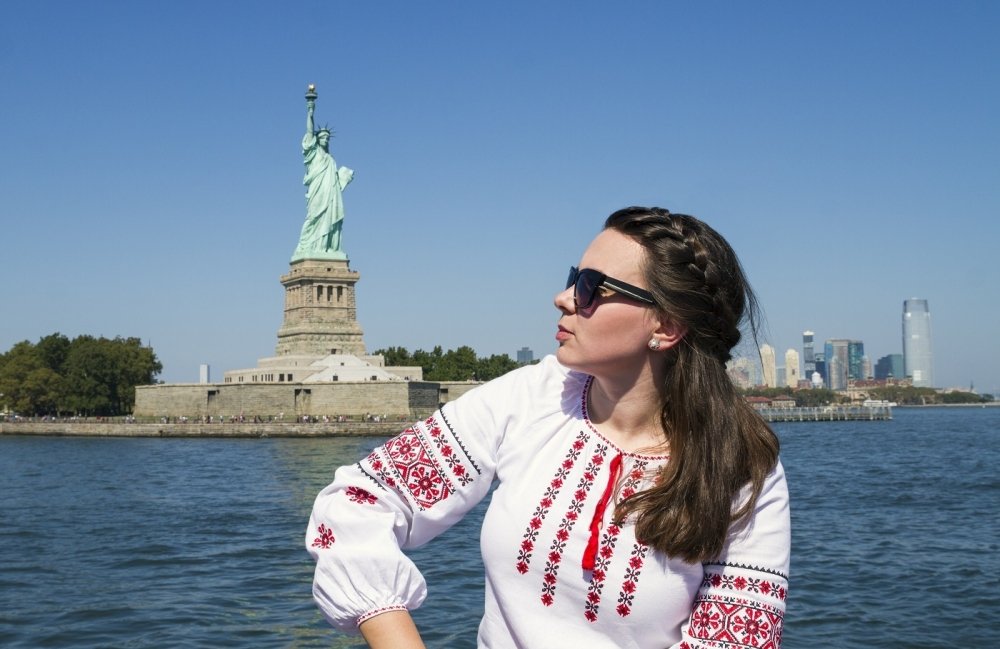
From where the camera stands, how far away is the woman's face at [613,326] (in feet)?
6.59

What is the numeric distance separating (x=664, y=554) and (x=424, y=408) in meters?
49.3

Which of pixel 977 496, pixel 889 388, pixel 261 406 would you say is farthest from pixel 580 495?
pixel 889 388

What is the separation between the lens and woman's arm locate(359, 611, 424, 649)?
1823 millimetres

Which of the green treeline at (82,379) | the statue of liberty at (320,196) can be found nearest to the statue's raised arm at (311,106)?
the statue of liberty at (320,196)

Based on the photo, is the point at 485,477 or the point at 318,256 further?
the point at 318,256

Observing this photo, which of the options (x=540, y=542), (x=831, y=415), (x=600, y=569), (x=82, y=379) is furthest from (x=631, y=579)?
(x=831, y=415)

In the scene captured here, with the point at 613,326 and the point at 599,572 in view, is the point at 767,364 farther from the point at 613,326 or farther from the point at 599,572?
the point at 599,572

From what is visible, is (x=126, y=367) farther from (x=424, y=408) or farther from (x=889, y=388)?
(x=889, y=388)

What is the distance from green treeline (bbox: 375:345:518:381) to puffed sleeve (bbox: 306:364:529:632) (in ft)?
204

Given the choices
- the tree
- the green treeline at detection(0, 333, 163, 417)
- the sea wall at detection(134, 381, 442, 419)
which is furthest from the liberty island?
the tree

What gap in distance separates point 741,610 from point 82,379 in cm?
6099

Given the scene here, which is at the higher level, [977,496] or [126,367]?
[126,367]

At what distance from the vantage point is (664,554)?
1.86 meters

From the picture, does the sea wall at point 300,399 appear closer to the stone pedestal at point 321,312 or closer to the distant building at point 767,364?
the stone pedestal at point 321,312
